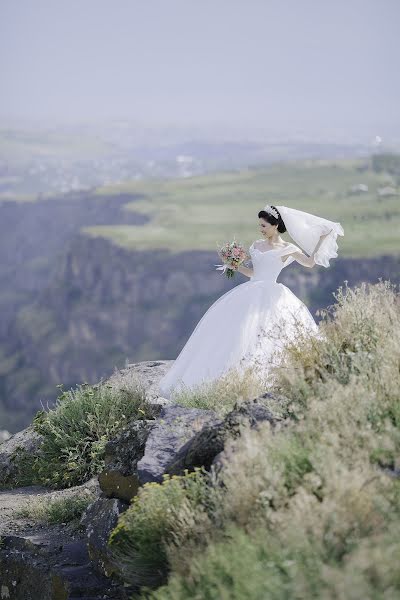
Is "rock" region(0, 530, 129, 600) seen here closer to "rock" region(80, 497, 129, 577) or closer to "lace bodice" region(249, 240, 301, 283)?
"rock" region(80, 497, 129, 577)

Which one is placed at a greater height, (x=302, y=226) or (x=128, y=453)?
(x=302, y=226)

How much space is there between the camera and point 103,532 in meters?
8.27

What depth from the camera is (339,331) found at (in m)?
9.62

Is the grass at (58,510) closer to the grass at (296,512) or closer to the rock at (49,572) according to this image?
the rock at (49,572)

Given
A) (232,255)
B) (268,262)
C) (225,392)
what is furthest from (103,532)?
(268,262)

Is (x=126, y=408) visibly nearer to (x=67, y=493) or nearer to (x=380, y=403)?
(x=67, y=493)

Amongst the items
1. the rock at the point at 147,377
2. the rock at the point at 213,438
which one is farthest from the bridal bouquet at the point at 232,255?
the rock at the point at 213,438

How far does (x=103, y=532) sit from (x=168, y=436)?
111 centimetres

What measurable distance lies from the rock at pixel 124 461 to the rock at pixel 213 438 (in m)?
0.77

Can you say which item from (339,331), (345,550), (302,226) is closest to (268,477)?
(345,550)

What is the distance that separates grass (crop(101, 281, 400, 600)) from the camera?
495 cm

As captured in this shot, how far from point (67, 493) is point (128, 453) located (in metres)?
2.47

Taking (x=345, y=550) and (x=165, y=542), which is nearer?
(x=345, y=550)

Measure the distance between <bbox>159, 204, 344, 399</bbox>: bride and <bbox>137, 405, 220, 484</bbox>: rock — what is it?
463 cm
